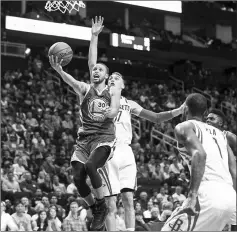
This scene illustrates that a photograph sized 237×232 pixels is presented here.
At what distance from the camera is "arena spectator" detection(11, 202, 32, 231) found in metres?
12.4

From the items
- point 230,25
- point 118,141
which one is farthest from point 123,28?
point 118,141

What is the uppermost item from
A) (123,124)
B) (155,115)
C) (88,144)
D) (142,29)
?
(142,29)

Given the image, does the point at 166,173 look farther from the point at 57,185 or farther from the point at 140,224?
the point at 140,224

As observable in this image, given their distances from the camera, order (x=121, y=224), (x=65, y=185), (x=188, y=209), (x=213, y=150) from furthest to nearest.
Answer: (x=65, y=185)
(x=121, y=224)
(x=213, y=150)
(x=188, y=209)

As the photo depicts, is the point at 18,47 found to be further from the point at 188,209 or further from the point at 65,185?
the point at 188,209

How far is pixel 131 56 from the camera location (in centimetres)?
2744

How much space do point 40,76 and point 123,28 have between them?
4.83 m

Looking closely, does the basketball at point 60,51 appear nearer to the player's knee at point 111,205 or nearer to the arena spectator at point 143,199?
the player's knee at point 111,205

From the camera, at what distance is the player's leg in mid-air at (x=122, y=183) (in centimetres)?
745

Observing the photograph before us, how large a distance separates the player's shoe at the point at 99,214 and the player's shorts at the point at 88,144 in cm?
54

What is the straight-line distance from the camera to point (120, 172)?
8133 millimetres

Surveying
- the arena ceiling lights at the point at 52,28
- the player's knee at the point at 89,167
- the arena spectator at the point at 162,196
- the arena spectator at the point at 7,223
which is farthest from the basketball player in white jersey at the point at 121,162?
the arena ceiling lights at the point at 52,28

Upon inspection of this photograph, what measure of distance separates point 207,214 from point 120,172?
9.24 feet

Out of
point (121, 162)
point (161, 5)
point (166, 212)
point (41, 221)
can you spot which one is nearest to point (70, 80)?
point (121, 162)
